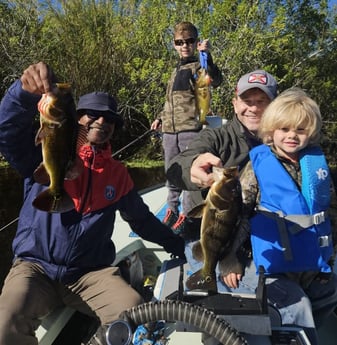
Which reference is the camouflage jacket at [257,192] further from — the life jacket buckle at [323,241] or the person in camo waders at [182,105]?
the person in camo waders at [182,105]

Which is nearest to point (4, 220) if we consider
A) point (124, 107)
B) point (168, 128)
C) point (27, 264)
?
point (168, 128)

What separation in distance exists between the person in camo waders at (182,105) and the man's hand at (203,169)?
2.20m

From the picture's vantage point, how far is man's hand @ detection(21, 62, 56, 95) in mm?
1815

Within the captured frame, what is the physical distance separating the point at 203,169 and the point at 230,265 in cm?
48

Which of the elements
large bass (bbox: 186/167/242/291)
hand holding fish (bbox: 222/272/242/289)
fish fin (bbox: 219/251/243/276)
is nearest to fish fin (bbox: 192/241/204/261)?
large bass (bbox: 186/167/242/291)

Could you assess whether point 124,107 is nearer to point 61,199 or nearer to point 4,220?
point 4,220

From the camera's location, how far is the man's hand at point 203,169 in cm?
196

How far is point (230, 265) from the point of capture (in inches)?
82.5

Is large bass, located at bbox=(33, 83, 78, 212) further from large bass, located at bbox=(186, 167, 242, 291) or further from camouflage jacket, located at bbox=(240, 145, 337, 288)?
camouflage jacket, located at bbox=(240, 145, 337, 288)

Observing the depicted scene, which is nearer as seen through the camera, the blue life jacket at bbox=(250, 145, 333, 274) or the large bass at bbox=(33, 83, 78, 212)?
the large bass at bbox=(33, 83, 78, 212)

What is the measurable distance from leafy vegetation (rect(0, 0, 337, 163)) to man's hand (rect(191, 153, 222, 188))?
435 inches

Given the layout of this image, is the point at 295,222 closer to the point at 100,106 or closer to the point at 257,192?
the point at 257,192

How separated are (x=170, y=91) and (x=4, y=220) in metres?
3.57

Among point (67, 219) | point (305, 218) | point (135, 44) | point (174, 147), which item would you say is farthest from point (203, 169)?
point (135, 44)
